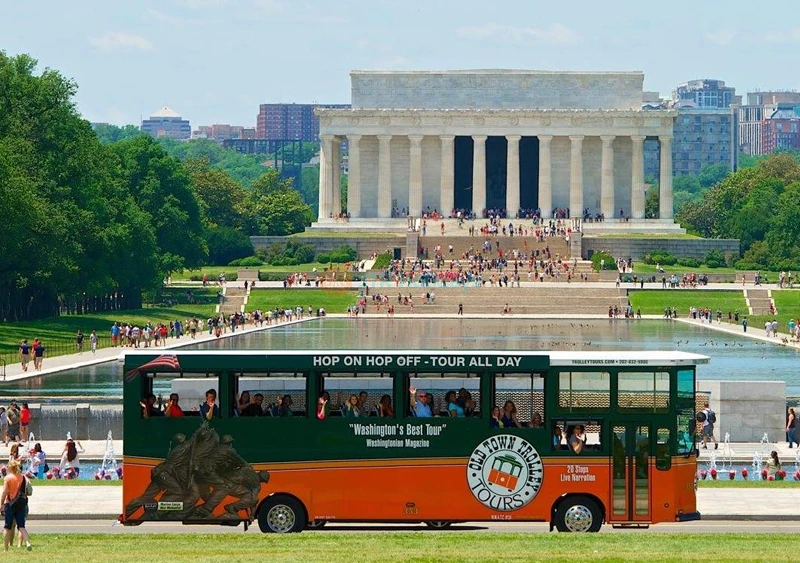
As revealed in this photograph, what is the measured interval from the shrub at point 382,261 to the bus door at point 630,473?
10035 centimetres

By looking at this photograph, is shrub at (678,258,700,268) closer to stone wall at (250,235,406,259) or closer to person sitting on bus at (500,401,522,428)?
stone wall at (250,235,406,259)

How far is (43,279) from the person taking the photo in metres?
89.1

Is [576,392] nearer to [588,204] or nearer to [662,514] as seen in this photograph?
[662,514]

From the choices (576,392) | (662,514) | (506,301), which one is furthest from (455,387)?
(506,301)

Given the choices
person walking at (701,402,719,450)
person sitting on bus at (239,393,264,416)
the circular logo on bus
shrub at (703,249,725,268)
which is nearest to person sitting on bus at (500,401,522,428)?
the circular logo on bus

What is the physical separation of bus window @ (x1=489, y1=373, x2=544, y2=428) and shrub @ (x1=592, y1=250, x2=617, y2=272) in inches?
3814

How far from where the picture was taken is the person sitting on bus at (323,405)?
28438 mm

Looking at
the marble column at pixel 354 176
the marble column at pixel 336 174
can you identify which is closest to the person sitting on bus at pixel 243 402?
the marble column at pixel 354 176

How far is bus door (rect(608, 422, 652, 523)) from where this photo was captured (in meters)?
28.1

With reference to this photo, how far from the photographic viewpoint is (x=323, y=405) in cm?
2848

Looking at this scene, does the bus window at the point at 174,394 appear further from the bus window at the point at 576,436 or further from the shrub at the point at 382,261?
the shrub at the point at 382,261

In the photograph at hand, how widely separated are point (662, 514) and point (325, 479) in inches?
202

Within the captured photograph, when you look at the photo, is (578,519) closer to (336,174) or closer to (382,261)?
(382,261)

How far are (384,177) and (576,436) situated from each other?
5182 inches
